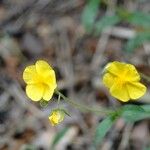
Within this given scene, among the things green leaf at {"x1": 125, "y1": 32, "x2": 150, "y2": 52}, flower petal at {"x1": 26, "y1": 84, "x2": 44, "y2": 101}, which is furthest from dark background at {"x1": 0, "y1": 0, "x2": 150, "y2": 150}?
flower petal at {"x1": 26, "y1": 84, "x2": 44, "y2": 101}

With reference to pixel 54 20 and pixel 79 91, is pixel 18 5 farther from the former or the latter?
pixel 79 91

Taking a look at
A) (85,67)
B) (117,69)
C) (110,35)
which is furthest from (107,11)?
(117,69)

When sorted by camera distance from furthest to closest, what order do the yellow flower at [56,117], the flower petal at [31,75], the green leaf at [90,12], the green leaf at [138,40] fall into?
the green leaf at [90,12]
the green leaf at [138,40]
the flower petal at [31,75]
the yellow flower at [56,117]

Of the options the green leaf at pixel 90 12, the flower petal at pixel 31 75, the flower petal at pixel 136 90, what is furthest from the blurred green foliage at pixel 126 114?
the green leaf at pixel 90 12

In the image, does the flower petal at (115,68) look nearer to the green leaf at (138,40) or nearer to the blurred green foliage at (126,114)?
the blurred green foliage at (126,114)

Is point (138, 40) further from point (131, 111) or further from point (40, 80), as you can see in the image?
point (40, 80)

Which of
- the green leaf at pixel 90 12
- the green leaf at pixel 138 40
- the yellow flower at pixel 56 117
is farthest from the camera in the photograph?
the green leaf at pixel 90 12

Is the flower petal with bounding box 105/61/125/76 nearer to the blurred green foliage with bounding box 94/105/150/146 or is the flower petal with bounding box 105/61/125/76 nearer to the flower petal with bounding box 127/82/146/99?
the flower petal with bounding box 127/82/146/99

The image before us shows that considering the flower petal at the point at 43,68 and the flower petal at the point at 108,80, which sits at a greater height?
the flower petal at the point at 43,68
